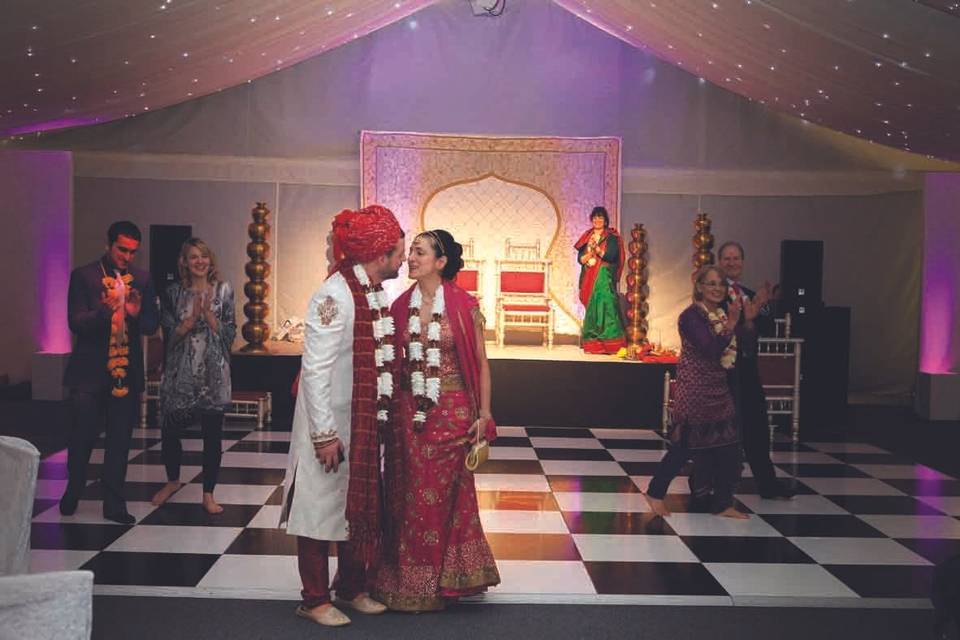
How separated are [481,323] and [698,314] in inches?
56.2

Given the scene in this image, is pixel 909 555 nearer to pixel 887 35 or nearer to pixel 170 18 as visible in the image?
pixel 887 35

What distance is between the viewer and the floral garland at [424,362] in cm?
325

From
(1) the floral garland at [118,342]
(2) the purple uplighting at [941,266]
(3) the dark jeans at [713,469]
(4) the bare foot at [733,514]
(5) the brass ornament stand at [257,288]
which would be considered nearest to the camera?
(1) the floral garland at [118,342]

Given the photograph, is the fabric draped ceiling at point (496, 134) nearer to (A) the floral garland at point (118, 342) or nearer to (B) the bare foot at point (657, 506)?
(B) the bare foot at point (657, 506)

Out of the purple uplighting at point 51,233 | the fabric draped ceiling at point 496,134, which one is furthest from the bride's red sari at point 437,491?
the fabric draped ceiling at point 496,134

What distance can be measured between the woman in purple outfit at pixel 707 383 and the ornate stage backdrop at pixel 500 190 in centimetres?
504

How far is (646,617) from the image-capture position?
3.30m

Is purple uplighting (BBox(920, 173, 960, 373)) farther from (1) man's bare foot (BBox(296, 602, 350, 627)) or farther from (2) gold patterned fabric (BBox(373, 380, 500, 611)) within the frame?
(1) man's bare foot (BBox(296, 602, 350, 627))

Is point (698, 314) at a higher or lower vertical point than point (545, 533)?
higher

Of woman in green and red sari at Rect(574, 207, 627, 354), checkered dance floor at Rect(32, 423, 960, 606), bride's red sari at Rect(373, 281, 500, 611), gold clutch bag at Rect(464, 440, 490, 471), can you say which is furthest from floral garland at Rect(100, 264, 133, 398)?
woman in green and red sari at Rect(574, 207, 627, 354)

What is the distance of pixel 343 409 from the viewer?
3123 millimetres

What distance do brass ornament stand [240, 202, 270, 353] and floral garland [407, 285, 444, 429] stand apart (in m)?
4.37

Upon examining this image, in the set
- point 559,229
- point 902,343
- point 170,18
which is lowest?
point 902,343

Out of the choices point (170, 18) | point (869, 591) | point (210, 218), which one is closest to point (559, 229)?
Result: point (210, 218)
